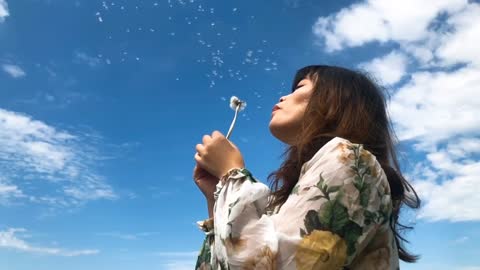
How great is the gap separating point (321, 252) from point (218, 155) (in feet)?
2.03

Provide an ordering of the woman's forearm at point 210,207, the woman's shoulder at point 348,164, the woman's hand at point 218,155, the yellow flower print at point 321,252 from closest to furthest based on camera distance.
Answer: the yellow flower print at point 321,252 → the woman's shoulder at point 348,164 → the woman's hand at point 218,155 → the woman's forearm at point 210,207

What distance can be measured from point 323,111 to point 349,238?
0.73 meters

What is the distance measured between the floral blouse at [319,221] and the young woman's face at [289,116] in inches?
18.0

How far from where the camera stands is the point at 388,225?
1580 mm

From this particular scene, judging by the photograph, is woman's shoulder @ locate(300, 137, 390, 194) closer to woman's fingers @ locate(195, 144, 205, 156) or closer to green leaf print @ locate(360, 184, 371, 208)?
green leaf print @ locate(360, 184, 371, 208)

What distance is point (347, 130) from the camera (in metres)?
1.95

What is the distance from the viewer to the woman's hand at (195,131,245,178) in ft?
5.94

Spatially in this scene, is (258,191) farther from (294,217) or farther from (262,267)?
(262,267)

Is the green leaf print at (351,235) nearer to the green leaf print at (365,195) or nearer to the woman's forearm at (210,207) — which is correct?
the green leaf print at (365,195)

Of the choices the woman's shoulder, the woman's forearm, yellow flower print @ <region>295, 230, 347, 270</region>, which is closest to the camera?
yellow flower print @ <region>295, 230, 347, 270</region>

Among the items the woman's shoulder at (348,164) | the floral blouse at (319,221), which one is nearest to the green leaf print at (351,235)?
the floral blouse at (319,221)

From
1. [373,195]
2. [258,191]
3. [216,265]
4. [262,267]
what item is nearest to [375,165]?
[373,195]

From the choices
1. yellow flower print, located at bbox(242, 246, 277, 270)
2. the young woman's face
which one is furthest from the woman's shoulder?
the young woman's face

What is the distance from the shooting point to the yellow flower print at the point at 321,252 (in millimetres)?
1397
